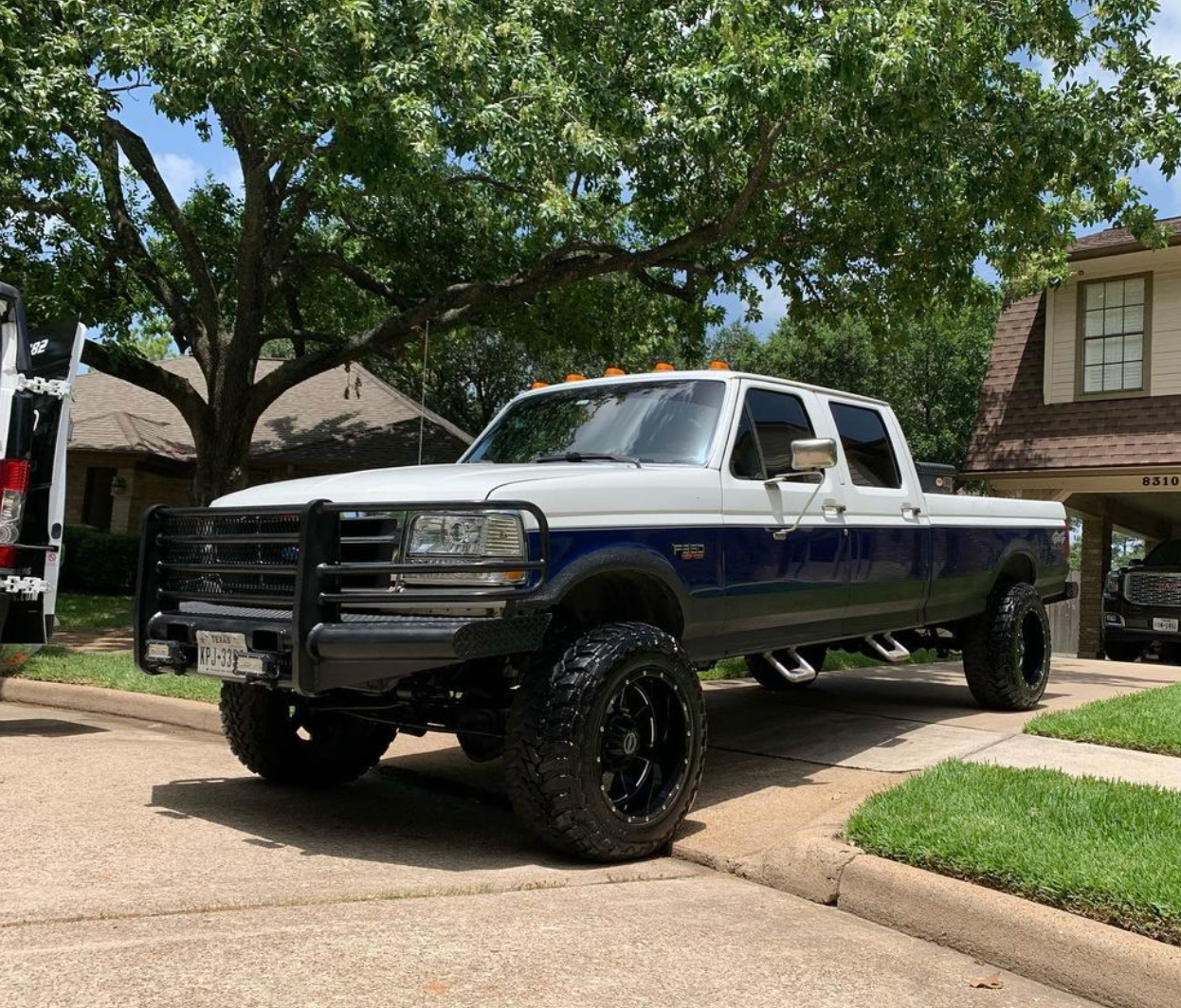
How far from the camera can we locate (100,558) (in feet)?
66.1

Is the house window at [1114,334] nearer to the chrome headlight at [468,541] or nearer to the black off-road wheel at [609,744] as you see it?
the black off-road wheel at [609,744]

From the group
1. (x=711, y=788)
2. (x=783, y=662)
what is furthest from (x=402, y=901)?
(x=783, y=662)

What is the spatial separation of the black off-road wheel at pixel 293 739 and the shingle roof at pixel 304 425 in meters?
16.4

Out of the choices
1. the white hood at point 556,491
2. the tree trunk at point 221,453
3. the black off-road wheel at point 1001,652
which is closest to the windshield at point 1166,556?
the black off-road wheel at point 1001,652

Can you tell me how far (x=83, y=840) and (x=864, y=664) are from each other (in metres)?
7.80

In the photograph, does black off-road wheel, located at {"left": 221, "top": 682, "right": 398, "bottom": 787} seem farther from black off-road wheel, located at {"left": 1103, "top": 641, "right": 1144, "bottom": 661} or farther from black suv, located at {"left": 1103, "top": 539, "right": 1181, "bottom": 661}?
black off-road wheel, located at {"left": 1103, "top": 641, "right": 1144, "bottom": 661}

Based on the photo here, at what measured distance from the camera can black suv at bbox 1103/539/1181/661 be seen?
49.6 feet

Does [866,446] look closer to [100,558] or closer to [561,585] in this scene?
[561,585]

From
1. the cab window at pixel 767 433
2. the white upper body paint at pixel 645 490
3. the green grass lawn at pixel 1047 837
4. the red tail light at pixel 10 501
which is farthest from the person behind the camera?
the red tail light at pixel 10 501

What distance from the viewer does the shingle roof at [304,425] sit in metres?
22.8

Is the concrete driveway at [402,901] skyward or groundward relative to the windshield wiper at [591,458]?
groundward

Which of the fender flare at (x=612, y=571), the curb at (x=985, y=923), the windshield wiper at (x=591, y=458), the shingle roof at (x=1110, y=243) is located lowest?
the curb at (x=985, y=923)

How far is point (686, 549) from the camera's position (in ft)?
17.5

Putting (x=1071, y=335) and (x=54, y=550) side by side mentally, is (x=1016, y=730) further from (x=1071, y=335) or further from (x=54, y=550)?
(x=1071, y=335)
